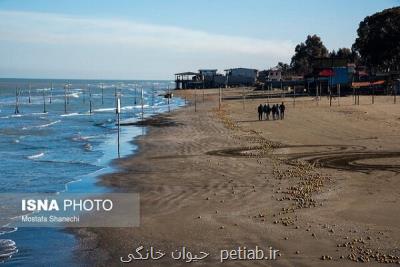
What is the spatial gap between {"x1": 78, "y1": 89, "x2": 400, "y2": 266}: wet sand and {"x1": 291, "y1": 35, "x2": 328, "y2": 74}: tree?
120880 mm

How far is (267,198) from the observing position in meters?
15.3

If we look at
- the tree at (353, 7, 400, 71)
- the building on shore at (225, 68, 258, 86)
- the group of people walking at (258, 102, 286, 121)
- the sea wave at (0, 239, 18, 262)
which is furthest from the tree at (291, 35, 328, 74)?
the sea wave at (0, 239, 18, 262)

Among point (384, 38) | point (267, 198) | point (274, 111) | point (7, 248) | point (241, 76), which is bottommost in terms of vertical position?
point (7, 248)

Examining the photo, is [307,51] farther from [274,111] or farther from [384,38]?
[274,111]

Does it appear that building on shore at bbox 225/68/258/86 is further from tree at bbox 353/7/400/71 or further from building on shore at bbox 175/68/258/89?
→ tree at bbox 353/7/400/71

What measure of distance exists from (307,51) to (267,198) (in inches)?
5594

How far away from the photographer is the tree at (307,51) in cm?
14725

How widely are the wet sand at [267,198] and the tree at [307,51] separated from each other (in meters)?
121

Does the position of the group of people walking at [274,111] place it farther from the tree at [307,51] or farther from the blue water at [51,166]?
the tree at [307,51]

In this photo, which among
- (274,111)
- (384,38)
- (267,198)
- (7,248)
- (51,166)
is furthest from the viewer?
A: (384,38)

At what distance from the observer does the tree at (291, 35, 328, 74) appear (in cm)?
14725

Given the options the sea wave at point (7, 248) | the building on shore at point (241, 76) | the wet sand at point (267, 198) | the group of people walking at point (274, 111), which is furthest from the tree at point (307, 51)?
the sea wave at point (7, 248)

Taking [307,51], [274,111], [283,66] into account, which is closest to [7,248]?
[274,111]

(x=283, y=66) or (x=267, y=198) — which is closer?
(x=267, y=198)
